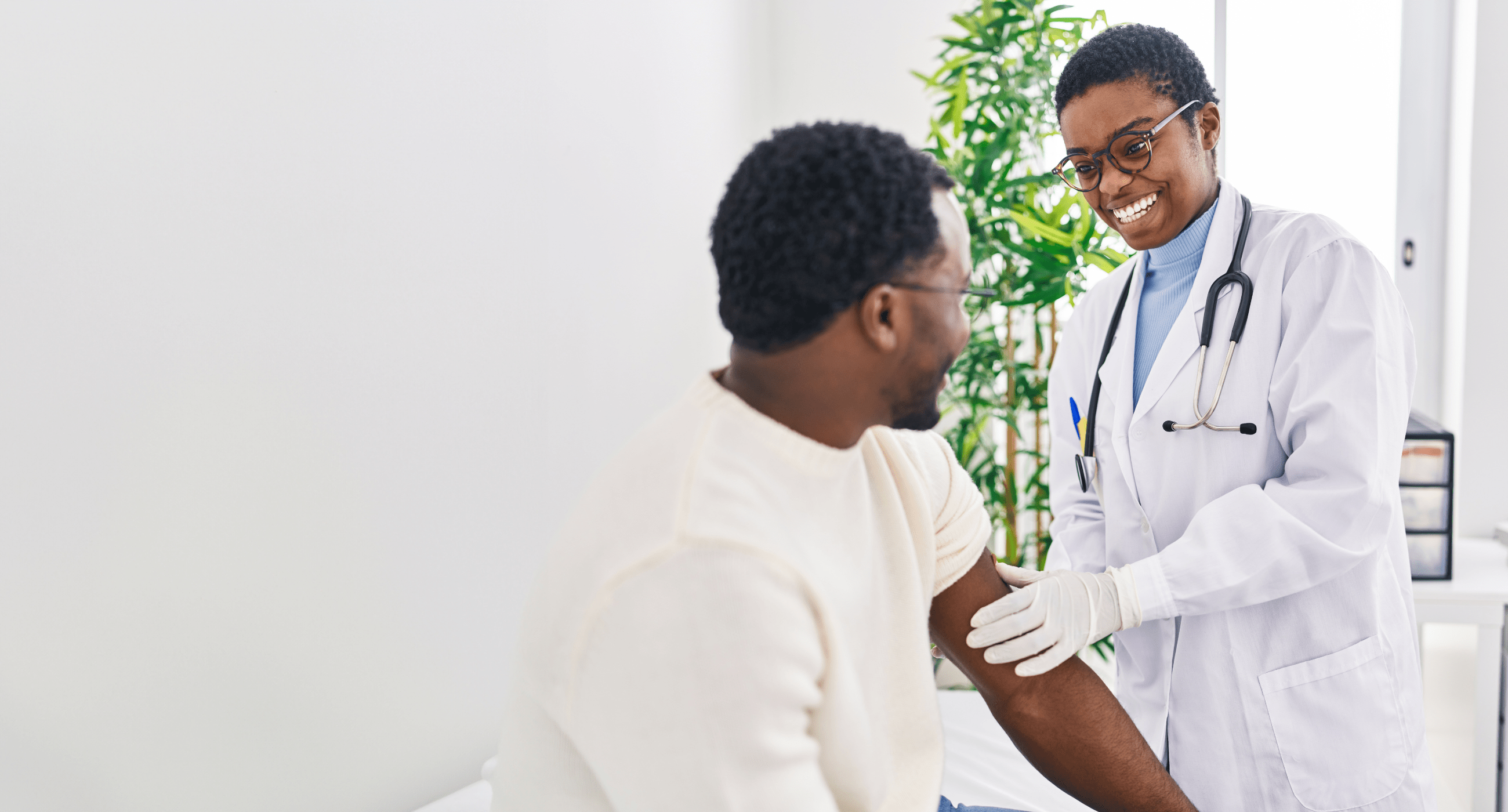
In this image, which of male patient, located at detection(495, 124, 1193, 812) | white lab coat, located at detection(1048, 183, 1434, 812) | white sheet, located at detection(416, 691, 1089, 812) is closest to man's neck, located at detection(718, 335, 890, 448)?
male patient, located at detection(495, 124, 1193, 812)

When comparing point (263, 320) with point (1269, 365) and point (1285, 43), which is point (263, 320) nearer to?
point (1269, 365)

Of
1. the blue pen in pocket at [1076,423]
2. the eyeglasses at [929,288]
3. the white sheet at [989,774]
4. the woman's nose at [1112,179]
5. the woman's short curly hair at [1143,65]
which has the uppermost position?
the woman's short curly hair at [1143,65]

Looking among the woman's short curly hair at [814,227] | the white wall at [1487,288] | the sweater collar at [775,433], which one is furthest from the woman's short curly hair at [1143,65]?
the white wall at [1487,288]

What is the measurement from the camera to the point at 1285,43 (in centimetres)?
286

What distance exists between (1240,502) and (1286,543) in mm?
70

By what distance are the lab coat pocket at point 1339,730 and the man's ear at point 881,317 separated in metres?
0.84

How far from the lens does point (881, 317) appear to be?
0.72 meters

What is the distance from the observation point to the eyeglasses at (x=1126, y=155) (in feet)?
4.16

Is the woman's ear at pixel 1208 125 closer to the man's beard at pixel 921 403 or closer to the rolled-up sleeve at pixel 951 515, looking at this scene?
the rolled-up sleeve at pixel 951 515

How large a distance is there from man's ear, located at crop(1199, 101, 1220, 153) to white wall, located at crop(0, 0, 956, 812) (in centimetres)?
108

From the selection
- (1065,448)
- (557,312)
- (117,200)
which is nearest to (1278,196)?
(1065,448)

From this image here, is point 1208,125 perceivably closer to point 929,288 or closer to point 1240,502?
point 1240,502

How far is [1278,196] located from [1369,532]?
211cm

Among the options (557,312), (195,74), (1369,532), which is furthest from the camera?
(557,312)
